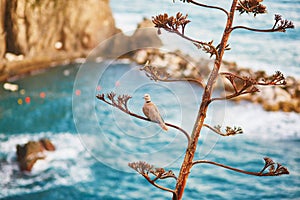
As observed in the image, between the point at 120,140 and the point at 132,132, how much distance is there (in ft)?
0.26

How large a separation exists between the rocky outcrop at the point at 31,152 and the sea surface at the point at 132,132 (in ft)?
0.09

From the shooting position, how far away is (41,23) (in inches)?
92.5

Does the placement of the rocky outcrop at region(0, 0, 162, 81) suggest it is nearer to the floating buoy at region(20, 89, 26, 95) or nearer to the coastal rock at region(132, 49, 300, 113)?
the floating buoy at region(20, 89, 26, 95)

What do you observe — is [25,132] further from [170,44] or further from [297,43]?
[297,43]

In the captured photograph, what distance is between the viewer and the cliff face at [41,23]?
7.63ft

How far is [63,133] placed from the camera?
2.23 m

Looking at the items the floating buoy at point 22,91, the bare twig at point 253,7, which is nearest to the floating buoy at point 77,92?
the floating buoy at point 22,91

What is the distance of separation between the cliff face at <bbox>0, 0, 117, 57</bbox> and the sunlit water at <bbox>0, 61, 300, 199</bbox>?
0.51ft

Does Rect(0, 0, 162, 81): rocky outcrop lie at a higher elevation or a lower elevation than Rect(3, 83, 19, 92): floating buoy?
higher

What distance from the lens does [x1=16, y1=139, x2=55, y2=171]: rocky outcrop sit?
2.19 meters

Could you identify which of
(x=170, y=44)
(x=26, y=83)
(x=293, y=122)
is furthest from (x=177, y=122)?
(x=26, y=83)

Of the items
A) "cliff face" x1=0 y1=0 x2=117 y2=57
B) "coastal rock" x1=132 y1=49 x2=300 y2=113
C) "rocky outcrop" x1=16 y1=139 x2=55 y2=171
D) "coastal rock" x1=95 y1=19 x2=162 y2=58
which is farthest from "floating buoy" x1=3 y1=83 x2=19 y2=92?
"coastal rock" x1=132 y1=49 x2=300 y2=113

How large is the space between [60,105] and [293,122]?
3.70 ft

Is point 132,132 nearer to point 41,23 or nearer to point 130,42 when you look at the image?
point 130,42
